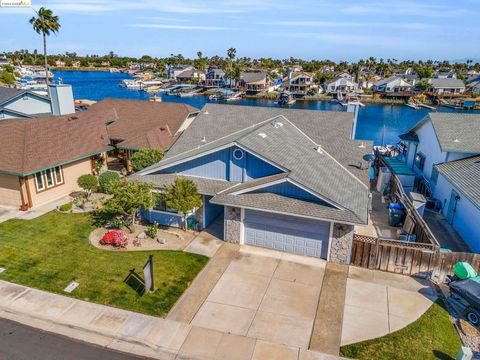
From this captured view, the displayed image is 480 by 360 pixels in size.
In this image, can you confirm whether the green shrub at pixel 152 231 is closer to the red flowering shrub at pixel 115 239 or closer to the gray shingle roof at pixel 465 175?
the red flowering shrub at pixel 115 239

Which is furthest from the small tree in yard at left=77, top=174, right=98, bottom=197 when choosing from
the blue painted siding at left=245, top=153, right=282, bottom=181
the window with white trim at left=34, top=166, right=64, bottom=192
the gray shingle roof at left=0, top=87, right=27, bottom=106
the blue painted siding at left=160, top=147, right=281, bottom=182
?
the gray shingle roof at left=0, top=87, right=27, bottom=106

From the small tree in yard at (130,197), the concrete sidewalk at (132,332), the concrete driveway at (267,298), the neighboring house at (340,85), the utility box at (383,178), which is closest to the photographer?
the concrete sidewalk at (132,332)

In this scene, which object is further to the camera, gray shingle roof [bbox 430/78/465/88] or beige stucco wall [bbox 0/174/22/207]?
gray shingle roof [bbox 430/78/465/88]

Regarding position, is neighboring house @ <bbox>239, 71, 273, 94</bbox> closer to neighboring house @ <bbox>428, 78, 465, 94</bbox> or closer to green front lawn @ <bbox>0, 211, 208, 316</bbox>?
neighboring house @ <bbox>428, 78, 465, 94</bbox>

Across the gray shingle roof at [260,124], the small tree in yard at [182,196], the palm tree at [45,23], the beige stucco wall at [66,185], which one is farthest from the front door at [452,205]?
the palm tree at [45,23]

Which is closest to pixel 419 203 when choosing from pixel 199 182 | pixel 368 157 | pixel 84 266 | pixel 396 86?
pixel 368 157

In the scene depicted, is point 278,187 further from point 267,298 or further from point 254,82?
point 254,82
